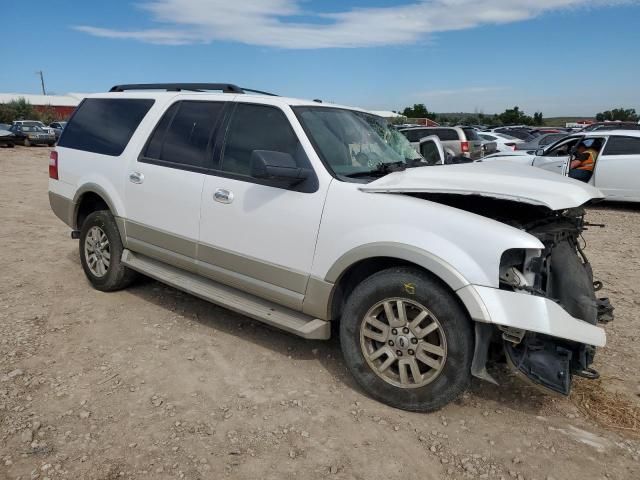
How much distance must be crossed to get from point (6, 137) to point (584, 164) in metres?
27.4

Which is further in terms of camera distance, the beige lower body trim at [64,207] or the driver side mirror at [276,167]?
the beige lower body trim at [64,207]

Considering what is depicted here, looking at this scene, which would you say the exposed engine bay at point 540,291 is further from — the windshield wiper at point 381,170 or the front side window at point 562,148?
the front side window at point 562,148

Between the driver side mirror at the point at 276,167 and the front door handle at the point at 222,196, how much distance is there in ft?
1.55

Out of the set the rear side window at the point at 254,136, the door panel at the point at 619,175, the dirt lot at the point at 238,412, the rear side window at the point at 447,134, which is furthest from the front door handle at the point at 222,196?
the rear side window at the point at 447,134

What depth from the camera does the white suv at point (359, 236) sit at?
9.21 feet

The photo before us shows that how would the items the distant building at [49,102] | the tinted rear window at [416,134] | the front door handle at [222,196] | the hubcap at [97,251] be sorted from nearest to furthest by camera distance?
the front door handle at [222,196] < the hubcap at [97,251] < the tinted rear window at [416,134] < the distant building at [49,102]

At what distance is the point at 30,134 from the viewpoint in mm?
27484

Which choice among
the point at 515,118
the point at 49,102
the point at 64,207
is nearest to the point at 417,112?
the point at 515,118

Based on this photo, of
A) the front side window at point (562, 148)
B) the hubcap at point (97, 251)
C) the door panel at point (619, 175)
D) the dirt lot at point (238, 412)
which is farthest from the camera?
the front side window at point (562, 148)

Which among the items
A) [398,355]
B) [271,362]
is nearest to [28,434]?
[271,362]

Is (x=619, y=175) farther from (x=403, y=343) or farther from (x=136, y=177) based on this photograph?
(x=136, y=177)

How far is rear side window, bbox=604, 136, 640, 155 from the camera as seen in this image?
33.8ft

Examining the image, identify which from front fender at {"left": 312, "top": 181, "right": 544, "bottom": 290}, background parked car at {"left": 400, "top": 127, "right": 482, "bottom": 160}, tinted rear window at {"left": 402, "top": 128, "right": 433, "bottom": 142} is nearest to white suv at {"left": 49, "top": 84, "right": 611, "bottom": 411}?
front fender at {"left": 312, "top": 181, "right": 544, "bottom": 290}

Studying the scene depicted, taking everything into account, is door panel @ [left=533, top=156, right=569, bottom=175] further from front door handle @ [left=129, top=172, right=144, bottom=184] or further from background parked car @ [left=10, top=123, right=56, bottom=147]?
background parked car @ [left=10, top=123, right=56, bottom=147]
